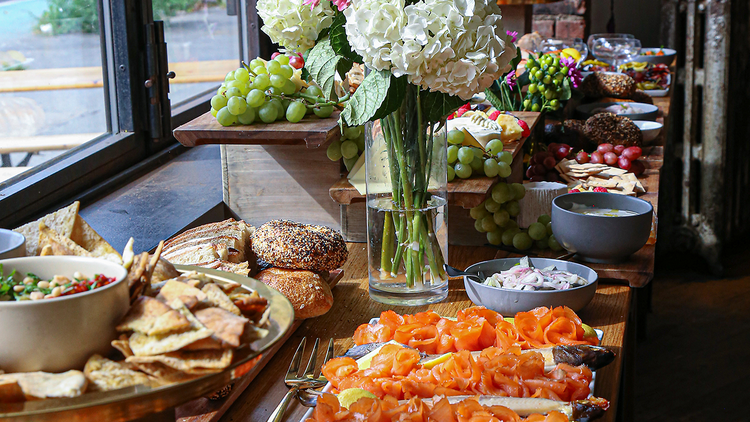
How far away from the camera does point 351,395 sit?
84cm

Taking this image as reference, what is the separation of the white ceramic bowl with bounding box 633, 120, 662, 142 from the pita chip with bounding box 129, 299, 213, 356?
2099mm

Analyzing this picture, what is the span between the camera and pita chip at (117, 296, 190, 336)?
1.64 ft

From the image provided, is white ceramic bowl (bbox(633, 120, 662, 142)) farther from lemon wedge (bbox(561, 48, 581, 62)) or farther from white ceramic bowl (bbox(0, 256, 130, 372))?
white ceramic bowl (bbox(0, 256, 130, 372))

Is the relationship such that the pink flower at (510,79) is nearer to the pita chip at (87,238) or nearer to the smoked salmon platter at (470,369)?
the smoked salmon platter at (470,369)

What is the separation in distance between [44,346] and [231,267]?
1.93 ft

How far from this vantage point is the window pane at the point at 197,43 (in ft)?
7.97

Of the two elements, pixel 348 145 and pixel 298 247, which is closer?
pixel 298 247

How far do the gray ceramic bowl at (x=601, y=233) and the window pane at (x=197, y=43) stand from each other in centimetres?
151

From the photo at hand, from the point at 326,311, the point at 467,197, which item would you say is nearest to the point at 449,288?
the point at 467,197

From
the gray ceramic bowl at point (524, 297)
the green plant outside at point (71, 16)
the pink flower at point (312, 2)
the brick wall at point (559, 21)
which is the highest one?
the brick wall at point (559, 21)

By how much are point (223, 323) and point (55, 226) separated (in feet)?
0.93

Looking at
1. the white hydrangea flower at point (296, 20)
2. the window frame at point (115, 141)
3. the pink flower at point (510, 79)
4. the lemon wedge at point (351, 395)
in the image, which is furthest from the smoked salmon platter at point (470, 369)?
the pink flower at point (510, 79)

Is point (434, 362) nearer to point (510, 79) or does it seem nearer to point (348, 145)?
point (348, 145)

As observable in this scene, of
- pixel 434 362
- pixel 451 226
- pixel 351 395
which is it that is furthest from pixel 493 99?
pixel 351 395
